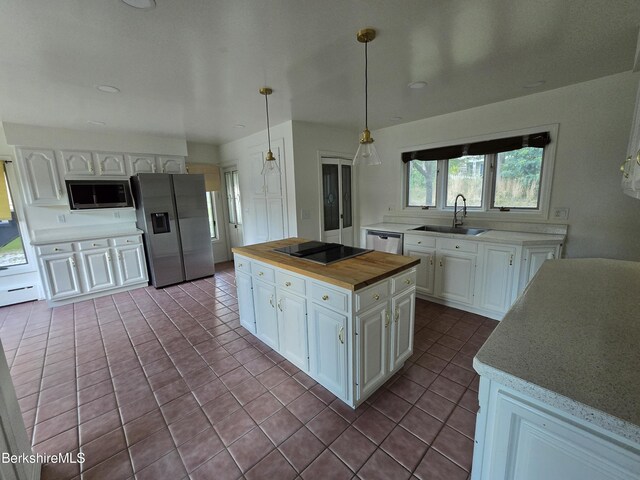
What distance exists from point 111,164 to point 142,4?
11.6 ft

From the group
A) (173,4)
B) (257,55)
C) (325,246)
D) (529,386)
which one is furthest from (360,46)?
(529,386)

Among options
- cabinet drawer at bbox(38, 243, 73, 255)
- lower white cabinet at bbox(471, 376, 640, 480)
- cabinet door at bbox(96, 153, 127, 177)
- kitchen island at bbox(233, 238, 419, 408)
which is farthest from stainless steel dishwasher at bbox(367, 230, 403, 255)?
cabinet drawer at bbox(38, 243, 73, 255)

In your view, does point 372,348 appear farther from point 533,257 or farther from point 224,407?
point 533,257

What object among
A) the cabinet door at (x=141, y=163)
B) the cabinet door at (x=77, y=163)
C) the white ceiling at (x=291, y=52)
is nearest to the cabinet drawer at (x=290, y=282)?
the white ceiling at (x=291, y=52)

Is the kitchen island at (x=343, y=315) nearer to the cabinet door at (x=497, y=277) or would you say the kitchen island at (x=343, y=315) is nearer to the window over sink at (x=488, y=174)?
the cabinet door at (x=497, y=277)

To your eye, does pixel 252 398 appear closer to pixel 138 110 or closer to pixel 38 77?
pixel 38 77

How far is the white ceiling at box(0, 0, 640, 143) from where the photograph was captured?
1526 millimetres

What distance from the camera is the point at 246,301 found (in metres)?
2.68

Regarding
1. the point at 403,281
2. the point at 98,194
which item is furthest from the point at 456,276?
the point at 98,194

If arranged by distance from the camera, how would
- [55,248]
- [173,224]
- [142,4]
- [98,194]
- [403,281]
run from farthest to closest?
1. [173,224]
2. [98,194]
3. [55,248]
4. [403,281]
5. [142,4]

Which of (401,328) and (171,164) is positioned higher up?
(171,164)

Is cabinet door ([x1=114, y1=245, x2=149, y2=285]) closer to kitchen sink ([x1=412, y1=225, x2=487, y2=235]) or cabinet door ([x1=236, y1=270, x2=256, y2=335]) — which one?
cabinet door ([x1=236, y1=270, x2=256, y2=335])

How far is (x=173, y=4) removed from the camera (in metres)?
1.44

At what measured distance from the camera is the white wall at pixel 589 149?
2.54m
